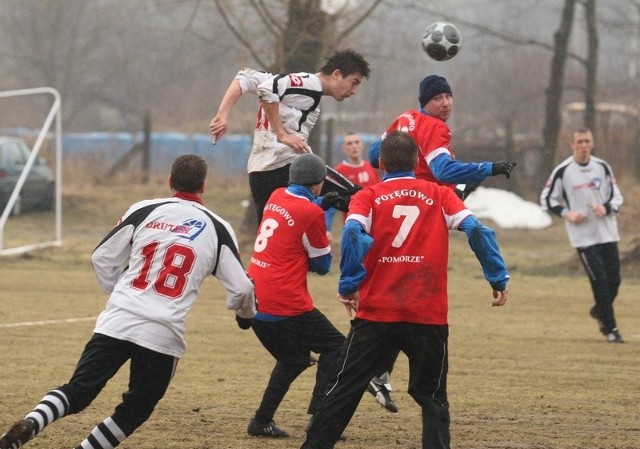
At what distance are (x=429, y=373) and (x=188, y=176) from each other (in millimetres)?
1642

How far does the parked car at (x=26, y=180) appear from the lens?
2014 cm

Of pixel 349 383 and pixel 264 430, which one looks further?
pixel 264 430

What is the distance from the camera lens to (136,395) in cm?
623

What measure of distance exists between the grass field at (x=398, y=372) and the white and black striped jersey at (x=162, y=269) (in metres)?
1.30

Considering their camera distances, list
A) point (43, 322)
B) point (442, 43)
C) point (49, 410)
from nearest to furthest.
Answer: point (49, 410)
point (442, 43)
point (43, 322)

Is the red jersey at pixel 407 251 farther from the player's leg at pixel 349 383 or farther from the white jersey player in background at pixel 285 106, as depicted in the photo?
the white jersey player in background at pixel 285 106

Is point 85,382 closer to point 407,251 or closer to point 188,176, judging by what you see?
point 188,176

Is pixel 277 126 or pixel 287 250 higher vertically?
pixel 277 126

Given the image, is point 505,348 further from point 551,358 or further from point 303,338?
point 303,338

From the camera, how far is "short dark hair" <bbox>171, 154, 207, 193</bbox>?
20.8 ft

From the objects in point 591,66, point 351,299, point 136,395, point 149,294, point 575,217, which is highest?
point 591,66

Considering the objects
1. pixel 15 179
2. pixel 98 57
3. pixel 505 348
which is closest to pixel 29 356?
pixel 505 348

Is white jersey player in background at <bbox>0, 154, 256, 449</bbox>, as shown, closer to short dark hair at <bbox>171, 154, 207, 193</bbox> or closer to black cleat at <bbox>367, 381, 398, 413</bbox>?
short dark hair at <bbox>171, 154, 207, 193</bbox>

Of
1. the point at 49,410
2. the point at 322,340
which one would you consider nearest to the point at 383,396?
the point at 322,340
